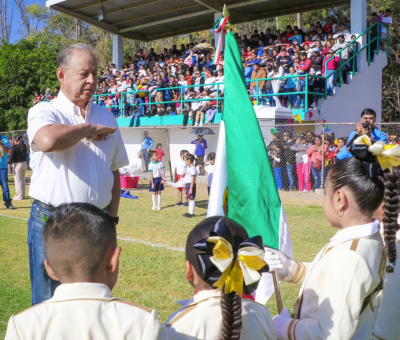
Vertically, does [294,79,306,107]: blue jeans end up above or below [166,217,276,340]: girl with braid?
above

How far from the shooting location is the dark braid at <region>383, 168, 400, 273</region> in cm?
209

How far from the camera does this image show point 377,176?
215 centimetres

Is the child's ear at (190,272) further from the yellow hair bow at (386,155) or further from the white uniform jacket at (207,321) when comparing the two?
the yellow hair bow at (386,155)

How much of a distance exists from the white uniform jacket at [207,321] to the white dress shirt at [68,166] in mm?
1068

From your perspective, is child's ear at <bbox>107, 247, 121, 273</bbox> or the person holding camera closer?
child's ear at <bbox>107, 247, 121, 273</bbox>

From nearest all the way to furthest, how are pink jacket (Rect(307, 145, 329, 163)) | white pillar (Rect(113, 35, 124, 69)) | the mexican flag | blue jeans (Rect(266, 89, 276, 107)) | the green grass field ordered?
1. the mexican flag
2. the green grass field
3. pink jacket (Rect(307, 145, 329, 163))
4. blue jeans (Rect(266, 89, 276, 107))
5. white pillar (Rect(113, 35, 124, 69))

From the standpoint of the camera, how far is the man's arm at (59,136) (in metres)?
2.43

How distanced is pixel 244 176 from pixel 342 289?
146cm

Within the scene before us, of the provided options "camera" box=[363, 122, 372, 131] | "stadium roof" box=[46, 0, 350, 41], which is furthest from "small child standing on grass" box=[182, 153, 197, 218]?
"stadium roof" box=[46, 0, 350, 41]

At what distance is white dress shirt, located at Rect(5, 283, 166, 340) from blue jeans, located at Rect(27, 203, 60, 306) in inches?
41.5

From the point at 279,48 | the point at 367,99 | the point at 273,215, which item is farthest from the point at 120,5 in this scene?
the point at 273,215

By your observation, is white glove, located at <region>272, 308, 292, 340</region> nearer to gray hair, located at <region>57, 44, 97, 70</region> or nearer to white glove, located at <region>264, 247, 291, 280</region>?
white glove, located at <region>264, 247, 291, 280</region>

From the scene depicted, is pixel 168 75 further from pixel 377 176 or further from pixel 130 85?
pixel 377 176

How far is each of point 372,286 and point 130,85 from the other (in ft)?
68.8
